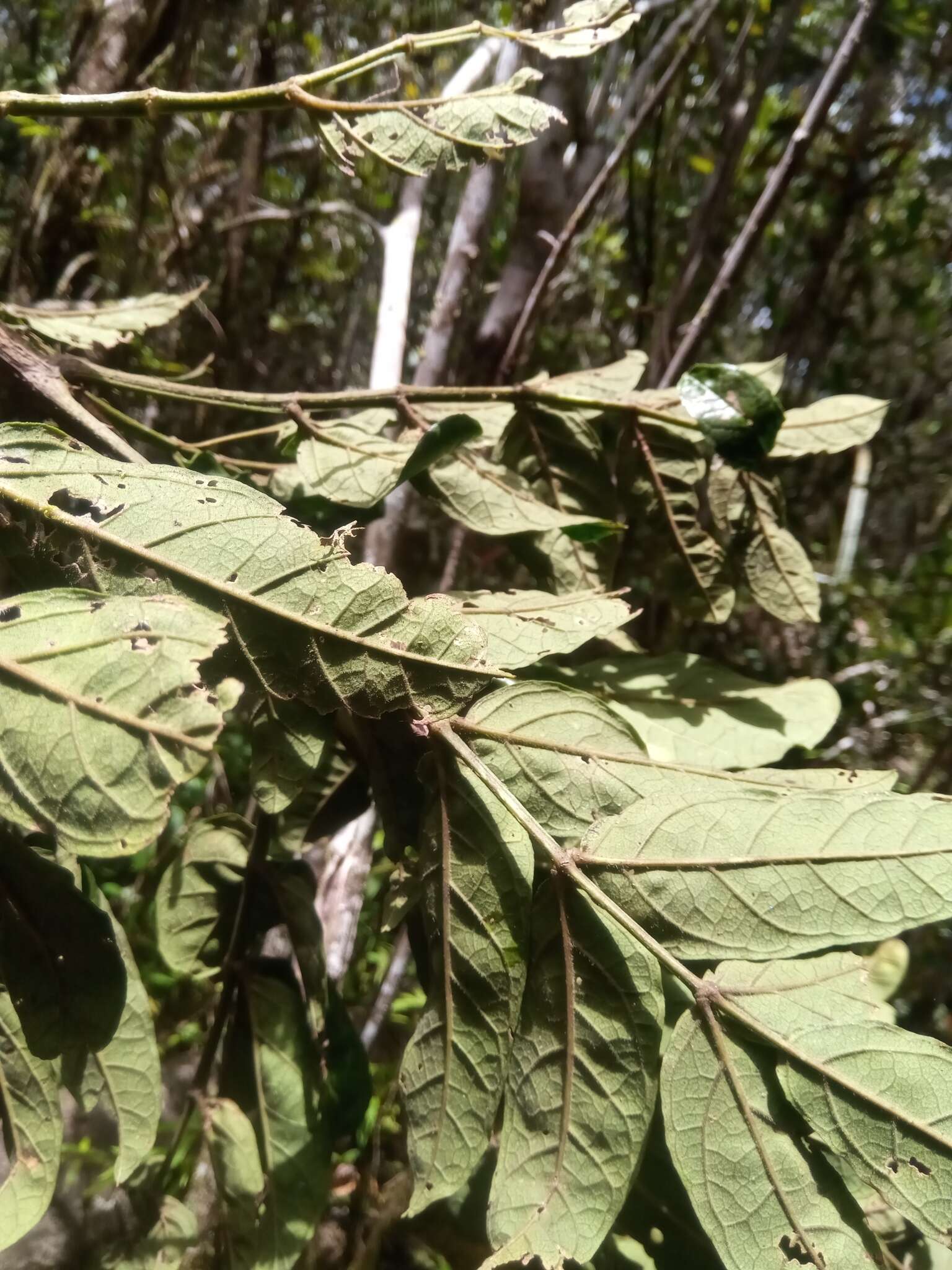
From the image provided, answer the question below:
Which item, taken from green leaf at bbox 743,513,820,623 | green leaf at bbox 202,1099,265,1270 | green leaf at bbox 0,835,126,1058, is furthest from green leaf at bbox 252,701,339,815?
green leaf at bbox 743,513,820,623

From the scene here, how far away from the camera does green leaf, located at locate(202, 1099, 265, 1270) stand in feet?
2.04

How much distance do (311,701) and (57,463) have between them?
0.22 meters

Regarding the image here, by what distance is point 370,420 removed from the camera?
751 mm

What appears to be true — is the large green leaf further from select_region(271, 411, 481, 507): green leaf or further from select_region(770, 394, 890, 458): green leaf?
select_region(770, 394, 890, 458): green leaf

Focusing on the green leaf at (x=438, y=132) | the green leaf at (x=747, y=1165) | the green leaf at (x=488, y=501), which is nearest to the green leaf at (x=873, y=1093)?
the green leaf at (x=747, y=1165)

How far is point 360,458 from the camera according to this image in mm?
644

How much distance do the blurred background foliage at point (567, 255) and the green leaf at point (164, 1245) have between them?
0.47 m

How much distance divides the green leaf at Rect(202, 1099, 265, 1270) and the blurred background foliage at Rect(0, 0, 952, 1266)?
50 cm

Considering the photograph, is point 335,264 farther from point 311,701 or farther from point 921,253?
point 311,701

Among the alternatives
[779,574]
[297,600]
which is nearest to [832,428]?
[779,574]

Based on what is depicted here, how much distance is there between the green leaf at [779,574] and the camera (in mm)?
715

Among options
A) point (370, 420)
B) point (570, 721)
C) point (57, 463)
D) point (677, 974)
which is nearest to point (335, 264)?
point (370, 420)

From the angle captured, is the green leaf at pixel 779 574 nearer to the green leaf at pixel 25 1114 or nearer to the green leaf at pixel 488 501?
the green leaf at pixel 488 501

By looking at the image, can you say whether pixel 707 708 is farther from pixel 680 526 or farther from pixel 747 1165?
pixel 747 1165
